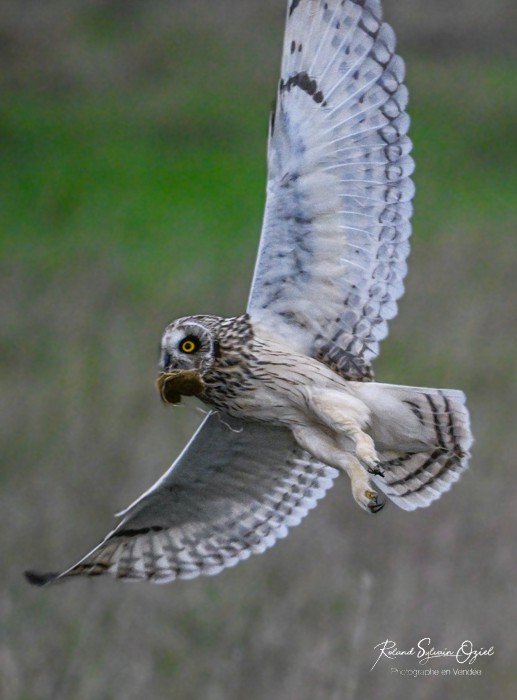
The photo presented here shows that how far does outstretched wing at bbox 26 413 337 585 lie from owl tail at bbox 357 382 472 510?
42 centimetres

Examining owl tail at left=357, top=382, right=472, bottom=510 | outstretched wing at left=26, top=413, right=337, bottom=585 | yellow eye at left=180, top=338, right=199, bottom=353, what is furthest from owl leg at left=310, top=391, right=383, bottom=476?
outstretched wing at left=26, top=413, right=337, bottom=585

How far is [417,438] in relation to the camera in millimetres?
5625

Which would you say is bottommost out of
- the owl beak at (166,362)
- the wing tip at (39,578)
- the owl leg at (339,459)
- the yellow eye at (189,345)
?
the wing tip at (39,578)

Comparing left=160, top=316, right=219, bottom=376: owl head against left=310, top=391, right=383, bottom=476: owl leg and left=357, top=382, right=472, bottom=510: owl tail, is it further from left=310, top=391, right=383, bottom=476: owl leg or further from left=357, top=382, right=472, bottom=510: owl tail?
left=357, top=382, right=472, bottom=510: owl tail

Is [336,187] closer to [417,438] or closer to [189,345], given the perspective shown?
[189,345]

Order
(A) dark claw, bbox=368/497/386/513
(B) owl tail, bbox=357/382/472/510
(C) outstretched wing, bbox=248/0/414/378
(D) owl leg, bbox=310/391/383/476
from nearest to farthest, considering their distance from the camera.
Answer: (A) dark claw, bbox=368/497/386/513 → (D) owl leg, bbox=310/391/383/476 → (C) outstretched wing, bbox=248/0/414/378 → (B) owl tail, bbox=357/382/472/510

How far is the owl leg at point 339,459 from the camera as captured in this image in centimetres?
511

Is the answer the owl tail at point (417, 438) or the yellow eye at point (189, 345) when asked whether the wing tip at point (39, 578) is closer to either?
the yellow eye at point (189, 345)

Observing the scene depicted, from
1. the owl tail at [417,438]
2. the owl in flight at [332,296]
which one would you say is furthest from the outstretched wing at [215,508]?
the owl tail at [417,438]

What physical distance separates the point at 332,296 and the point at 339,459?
58 cm

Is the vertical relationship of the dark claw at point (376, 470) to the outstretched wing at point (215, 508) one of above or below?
above

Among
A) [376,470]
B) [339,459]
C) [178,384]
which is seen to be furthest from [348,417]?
[178,384]

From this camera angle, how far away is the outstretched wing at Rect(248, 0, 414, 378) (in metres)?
5.38

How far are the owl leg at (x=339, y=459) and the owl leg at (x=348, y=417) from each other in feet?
0.15
